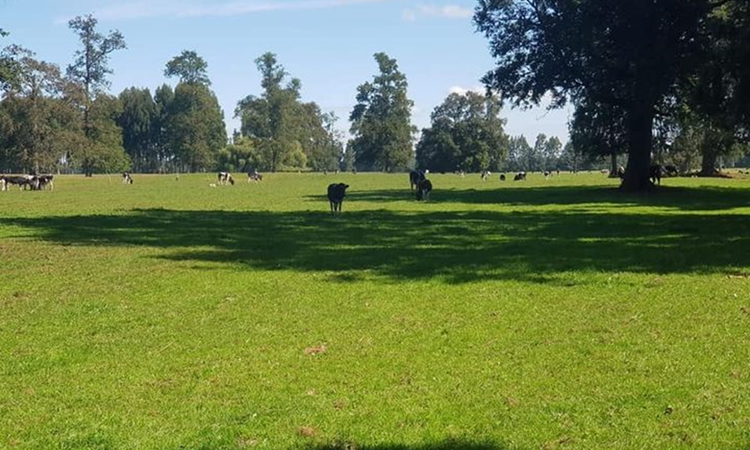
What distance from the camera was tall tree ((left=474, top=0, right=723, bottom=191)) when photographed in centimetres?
4294

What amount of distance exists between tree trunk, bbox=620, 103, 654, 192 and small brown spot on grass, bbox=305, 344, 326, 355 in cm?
4183

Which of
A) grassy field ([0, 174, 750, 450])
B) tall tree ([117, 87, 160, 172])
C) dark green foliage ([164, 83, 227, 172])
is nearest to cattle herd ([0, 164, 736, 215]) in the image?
grassy field ([0, 174, 750, 450])

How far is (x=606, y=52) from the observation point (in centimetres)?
4497

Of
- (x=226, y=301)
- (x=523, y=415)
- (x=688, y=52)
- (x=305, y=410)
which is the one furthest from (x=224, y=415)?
(x=688, y=52)

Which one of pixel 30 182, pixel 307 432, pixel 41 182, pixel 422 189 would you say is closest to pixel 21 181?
pixel 30 182

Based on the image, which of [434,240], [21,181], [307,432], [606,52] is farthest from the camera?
[21,181]

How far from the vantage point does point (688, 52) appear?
44.2 m

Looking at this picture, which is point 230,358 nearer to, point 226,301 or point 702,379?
point 226,301

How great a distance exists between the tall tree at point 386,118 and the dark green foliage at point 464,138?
8.49m

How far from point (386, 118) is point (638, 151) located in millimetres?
103531

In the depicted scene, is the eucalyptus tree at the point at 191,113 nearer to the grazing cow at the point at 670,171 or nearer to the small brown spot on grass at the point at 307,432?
the grazing cow at the point at 670,171

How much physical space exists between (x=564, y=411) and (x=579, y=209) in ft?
95.8

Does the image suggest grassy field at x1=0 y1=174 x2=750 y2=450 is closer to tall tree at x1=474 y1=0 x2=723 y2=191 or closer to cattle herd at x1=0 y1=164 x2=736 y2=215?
cattle herd at x1=0 y1=164 x2=736 y2=215

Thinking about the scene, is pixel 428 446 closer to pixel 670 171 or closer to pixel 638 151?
pixel 638 151
